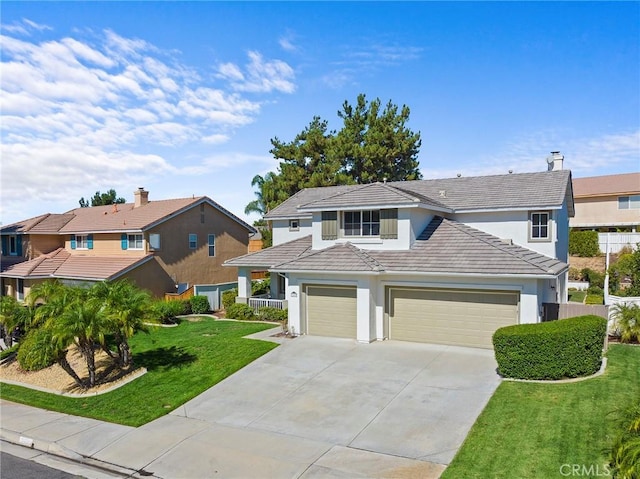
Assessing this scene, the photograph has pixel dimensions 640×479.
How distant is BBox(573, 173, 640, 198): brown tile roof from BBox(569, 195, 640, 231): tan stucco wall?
54cm

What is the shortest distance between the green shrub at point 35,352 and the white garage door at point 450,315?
12.1 metres

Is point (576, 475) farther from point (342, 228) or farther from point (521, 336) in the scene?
point (342, 228)

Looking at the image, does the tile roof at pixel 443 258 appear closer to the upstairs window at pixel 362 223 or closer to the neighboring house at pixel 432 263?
the neighboring house at pixel 432 263

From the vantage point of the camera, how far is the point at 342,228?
20594 millimetres

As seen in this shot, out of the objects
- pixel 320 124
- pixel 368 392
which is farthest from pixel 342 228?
pixel 320 124

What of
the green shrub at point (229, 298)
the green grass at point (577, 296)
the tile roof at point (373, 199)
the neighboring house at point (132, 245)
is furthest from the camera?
the neighboring house at point (132, 245)

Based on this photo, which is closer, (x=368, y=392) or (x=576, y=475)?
(x=576, y=475)

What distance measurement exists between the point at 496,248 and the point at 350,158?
93.5 ft

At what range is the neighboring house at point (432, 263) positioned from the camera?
634 inches

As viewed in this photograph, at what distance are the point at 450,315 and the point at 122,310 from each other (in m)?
11.4

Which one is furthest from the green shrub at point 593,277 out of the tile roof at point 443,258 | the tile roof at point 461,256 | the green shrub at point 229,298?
the green shrub at point 229,298

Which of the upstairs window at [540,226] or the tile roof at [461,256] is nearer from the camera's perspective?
the tile roof at [461,256]

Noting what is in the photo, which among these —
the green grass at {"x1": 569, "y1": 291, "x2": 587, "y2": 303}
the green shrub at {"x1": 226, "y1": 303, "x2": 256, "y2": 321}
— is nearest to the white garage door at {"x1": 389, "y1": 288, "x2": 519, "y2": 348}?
the green shrub at {"x1": 226, "y1": 303, "x2": 256, "y2": 321}

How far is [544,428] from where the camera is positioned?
974 centimetres
